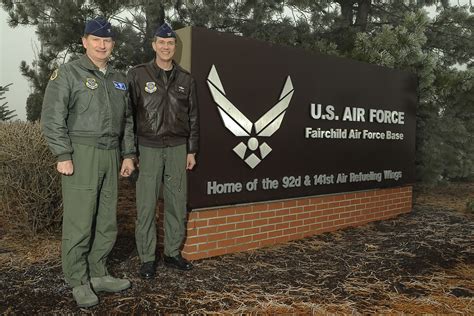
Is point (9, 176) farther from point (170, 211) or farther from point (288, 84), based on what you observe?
point (288, 84)

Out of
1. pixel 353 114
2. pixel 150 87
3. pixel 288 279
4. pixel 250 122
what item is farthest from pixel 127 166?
pixel 353 114

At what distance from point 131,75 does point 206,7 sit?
440cm

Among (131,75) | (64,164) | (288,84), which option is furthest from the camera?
(288,84)

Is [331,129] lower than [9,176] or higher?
higher

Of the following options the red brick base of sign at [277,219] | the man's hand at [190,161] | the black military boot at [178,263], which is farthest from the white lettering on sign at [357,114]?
the black military boot at [178,263]

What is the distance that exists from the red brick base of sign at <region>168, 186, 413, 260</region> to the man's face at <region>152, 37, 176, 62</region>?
4.68 feet

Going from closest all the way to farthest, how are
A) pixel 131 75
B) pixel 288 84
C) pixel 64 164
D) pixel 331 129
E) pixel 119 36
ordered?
pixel 64 164
pixel 131 75
pixel 288 84
pixel 331 129
pixel 119 36

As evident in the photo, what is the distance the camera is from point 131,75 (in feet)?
11.8

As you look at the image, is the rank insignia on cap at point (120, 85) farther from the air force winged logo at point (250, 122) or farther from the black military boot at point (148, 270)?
the black military boot at point (148, 270)

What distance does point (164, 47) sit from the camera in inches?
140

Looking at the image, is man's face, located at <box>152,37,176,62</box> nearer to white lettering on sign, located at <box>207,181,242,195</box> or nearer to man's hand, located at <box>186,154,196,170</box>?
man's hand, located at <box>186,154,196,170</box>

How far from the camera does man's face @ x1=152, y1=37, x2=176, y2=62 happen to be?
355 cm

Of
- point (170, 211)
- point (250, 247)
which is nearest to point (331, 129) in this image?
point (250, 247)

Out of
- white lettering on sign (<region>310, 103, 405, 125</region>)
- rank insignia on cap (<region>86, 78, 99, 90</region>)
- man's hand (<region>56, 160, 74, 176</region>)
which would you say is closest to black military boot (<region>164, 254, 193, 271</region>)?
man's hand (<region>56, 160, 74, 176</region>)
